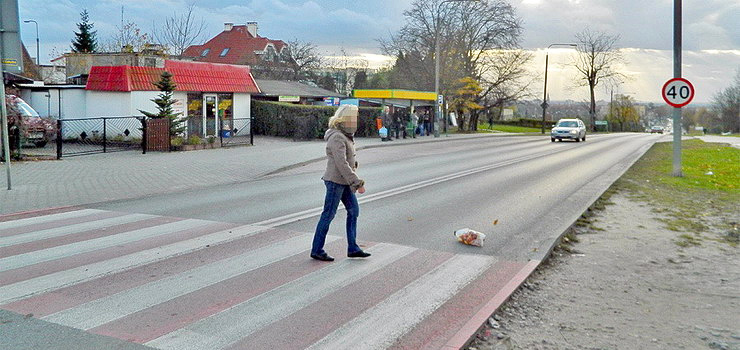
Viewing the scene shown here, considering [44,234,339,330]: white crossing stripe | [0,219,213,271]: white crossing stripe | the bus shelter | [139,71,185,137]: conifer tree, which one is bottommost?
[44,234,339,330]: white crossing stripe

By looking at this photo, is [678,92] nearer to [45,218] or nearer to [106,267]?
[45,218]

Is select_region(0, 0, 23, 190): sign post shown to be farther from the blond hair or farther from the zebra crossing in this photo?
the blond hair

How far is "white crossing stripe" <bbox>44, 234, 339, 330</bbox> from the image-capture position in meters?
5.23

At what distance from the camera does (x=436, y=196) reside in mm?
13148

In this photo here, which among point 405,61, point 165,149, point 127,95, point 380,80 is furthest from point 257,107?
point 380,80

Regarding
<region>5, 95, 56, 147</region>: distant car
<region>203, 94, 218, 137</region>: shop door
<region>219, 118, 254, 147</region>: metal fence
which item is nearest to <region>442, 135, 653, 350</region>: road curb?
<region>5, 95, 56, 147</region>: distant car

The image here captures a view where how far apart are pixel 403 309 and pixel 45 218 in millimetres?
6689

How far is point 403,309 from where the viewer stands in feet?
18.5

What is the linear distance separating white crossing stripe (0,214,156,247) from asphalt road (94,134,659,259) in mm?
626

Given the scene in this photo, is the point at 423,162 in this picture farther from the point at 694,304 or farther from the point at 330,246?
the point at 694,304

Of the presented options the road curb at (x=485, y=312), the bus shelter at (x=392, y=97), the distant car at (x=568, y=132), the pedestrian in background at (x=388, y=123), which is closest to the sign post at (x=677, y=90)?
the road curb at (x=485, y=312)

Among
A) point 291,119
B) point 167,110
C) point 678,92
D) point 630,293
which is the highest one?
point 678,92

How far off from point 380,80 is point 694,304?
66.9 m

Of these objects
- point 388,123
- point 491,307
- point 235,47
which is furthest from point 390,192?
point 235,47
